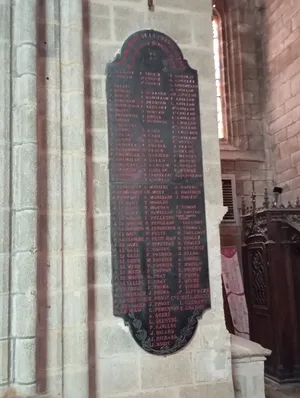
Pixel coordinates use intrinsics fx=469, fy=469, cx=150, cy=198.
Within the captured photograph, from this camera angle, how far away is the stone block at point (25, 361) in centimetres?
253

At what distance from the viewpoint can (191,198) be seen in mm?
3014

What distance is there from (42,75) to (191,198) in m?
1.21

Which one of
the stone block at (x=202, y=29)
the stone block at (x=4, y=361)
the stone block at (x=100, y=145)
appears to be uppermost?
the stone block at (x=202, y=29)

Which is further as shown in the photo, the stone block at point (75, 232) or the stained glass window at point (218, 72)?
the stained glass window at point (218, 72)

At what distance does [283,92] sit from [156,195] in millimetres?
3997

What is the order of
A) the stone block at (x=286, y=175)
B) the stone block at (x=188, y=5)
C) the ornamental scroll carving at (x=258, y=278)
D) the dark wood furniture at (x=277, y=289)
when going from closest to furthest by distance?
the stone block at (x=188, y=5)
the dark wood furniture at (x=277, y=289)
the ornamental scroll carving at (x=258, y=278)
the stone block at (x=286, y=175)

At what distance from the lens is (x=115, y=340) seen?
278 centimetres

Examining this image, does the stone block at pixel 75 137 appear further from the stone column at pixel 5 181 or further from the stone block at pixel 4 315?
the stone block at pixel 4 315

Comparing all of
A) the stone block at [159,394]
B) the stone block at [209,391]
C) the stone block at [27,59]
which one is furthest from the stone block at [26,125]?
the stone block at [209,391]

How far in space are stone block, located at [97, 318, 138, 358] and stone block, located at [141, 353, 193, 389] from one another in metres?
0.11

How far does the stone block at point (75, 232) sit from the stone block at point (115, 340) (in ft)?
1.59

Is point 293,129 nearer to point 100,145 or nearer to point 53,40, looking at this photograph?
point 100,145

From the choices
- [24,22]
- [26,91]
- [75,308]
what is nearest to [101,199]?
[75,308]

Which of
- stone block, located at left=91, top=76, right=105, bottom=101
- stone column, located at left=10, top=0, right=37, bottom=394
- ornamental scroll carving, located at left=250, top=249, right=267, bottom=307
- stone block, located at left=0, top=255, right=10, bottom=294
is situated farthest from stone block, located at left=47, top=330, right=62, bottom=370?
ornamental scroll carving, located at left=250, top=249, right=267, bottom=307
